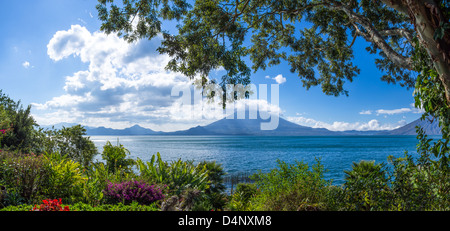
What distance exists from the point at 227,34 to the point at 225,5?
0.80 meters

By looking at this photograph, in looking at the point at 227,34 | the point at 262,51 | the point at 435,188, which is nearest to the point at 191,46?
the point at 227,34

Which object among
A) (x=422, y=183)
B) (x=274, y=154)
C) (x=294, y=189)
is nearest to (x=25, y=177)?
(x=294, y=189)

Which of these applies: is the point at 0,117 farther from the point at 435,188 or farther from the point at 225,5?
the point at 435,188

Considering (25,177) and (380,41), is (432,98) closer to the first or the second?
(380,41)

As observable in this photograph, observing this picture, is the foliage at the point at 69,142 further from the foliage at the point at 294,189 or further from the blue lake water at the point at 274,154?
the foliage at the point at 294,189

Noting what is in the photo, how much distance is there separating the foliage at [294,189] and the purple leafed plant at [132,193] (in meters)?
1.94

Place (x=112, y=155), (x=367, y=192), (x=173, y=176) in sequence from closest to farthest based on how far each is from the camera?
(x=367, y=192) → (x=173, y=176) → (x=112, y=155)

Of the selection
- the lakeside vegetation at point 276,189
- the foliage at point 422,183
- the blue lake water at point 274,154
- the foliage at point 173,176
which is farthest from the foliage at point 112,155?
the blue lake water at point 274,154

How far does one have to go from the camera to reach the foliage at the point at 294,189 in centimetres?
438

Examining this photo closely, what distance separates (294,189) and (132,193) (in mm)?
2917

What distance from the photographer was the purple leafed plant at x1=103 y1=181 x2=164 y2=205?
4535 millimetres

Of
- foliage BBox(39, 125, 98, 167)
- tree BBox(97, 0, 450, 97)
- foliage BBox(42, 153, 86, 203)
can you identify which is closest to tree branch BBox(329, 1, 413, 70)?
tree BBox(97, 0, 450, 97)

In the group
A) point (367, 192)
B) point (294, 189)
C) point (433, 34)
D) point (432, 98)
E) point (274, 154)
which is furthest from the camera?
point (274, 154)

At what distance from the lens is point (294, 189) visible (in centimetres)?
454
